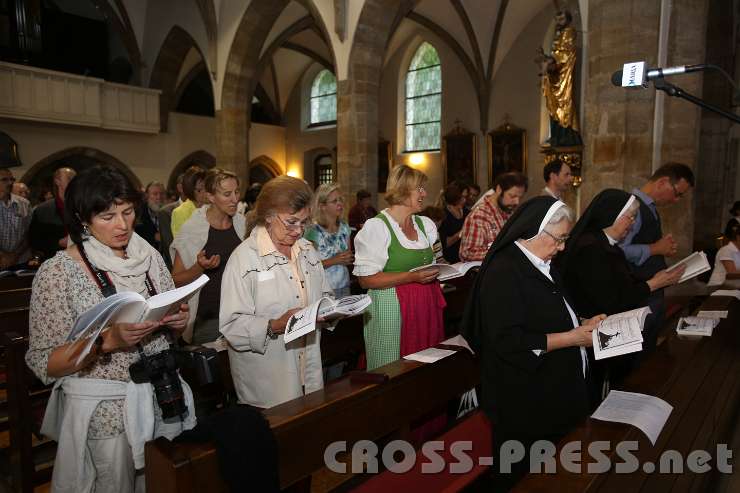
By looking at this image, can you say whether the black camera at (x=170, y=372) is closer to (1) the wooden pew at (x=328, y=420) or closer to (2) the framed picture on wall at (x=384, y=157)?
(1) the wooden pew at (x=328, y=420)

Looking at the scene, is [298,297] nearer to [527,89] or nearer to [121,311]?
[121,311]

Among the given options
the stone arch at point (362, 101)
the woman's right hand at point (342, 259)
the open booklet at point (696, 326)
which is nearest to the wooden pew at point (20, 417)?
the woman's right hand at point (342, 259)

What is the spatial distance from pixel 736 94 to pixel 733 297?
7.31 ft

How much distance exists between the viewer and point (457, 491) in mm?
2016

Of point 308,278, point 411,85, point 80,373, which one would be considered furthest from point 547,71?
point 411,85

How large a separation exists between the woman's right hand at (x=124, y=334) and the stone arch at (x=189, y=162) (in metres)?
15.2

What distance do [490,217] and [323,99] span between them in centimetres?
1653

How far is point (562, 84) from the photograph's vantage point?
7.16m

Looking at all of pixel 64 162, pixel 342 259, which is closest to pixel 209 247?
pixel 342 259

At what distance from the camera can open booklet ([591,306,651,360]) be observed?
1732mm

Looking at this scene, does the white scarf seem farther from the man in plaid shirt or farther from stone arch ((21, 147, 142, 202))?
stone arch ((21, 147, 142, 202))

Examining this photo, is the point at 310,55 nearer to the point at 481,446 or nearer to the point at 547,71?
the point at 547,71

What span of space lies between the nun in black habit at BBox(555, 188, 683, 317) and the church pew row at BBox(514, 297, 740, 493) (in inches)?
13.7

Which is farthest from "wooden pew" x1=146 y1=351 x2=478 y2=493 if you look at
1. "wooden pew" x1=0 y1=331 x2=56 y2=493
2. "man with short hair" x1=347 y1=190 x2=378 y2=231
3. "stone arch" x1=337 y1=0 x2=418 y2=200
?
"stone arch" x1=337 y1=0 x2=418 y2=200
